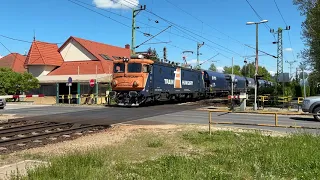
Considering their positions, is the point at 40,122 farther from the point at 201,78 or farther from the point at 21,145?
the point at 201,78

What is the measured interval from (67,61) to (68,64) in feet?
4.62

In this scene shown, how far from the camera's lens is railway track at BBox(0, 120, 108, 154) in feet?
37.0

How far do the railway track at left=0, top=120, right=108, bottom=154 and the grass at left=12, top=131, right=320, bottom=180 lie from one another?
119 inches

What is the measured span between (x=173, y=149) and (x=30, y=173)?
15.6ft

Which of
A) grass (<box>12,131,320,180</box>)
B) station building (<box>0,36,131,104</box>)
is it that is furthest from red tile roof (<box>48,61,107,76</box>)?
grass (<box>12,131,320,180</box>)

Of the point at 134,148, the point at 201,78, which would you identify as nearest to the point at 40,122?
the point at 134,148

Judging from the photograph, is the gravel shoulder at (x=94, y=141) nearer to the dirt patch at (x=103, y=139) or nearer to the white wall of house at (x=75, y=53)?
the dirt patch at (x=103, y=139)

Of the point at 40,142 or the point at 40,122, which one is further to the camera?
the point at 40,122

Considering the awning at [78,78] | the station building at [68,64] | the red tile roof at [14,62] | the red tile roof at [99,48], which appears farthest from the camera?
the red tile roof at [14,62]

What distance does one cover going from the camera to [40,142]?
1189 cm

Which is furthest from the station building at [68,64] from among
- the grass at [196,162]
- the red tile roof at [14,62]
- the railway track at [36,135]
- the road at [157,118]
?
the grass at [196,162]

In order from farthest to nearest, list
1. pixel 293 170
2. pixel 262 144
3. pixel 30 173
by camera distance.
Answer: pixel 262 144 < pixel 293 170 < pixel 30 173

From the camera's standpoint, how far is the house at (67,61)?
1862 inches

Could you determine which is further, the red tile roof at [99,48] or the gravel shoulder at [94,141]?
the red tile roof at [99,48]
